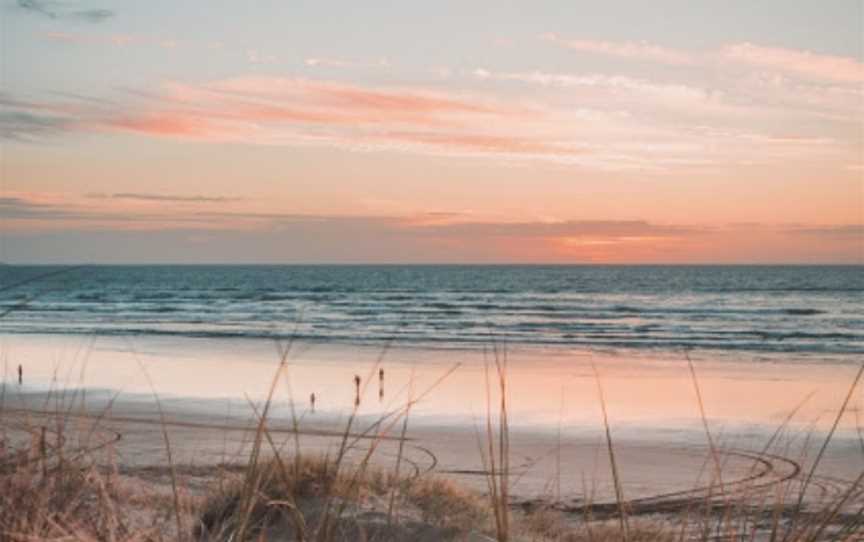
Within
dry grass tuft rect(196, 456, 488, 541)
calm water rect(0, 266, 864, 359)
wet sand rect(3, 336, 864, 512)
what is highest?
dry grass tuft rect(196, 456, 488, 541)

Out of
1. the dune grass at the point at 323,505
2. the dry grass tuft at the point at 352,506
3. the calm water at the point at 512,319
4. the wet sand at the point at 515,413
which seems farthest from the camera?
the calm water at the point at 512,319

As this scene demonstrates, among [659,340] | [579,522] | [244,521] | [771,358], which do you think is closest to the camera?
[244,521]

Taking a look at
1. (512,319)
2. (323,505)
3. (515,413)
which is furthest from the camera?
(512,319)

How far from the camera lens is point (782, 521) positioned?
8297 millimetres

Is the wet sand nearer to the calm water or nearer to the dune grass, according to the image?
the dune grass

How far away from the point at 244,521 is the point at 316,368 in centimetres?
1994

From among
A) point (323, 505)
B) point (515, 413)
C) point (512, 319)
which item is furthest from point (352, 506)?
point (512, 319)

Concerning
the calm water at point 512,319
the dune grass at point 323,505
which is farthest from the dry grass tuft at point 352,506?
the calm water at point 512,319

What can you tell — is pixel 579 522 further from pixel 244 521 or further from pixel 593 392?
pixel 593 392

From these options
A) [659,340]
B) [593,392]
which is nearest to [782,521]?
→ [593,392]

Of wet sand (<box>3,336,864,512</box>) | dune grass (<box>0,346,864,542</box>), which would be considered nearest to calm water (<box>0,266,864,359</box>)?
wet sand (<box>3,336,864,512</box>)

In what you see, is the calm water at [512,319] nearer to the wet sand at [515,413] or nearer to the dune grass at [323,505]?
the wet sand at [515,413]

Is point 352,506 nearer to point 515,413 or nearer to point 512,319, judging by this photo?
point 515,413

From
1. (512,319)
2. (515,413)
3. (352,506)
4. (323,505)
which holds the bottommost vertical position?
(515,413)
